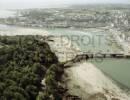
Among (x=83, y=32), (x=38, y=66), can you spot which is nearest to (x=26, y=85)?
(x=38, y=66)

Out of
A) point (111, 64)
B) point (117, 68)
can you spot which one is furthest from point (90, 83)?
point (111, 64)

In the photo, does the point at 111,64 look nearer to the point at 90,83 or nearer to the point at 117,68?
the point at 117,68

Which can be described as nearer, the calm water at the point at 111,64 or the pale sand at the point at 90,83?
the pale sand at the point at 90,83

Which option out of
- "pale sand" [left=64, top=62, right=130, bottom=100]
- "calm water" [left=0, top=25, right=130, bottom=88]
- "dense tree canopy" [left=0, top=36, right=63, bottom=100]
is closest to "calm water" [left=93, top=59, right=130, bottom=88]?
"calm water" [left=0, top=25, right=130, bottom=88]

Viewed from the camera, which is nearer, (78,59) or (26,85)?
(26,85)

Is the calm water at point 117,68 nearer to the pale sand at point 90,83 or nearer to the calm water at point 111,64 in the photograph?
the calm water at point 111,64

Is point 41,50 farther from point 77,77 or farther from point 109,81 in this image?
point 109,81

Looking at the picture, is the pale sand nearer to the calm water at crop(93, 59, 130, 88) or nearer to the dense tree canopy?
the calm water at crop(93, 59, 130, 88)

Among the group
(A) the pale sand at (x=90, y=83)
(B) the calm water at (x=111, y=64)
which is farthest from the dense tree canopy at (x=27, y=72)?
(B) the calm water at (x=111, y=64)
